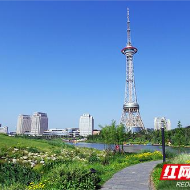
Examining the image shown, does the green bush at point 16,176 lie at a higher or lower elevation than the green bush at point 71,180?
lower

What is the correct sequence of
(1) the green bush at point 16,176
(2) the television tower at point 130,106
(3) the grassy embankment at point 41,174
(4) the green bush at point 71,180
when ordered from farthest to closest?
(2) the television tower at point 130,106 < (1) the green bush at point 16,176 < (3) the grassy embankment at point 41,174 < (4) the green bush at point 71,180

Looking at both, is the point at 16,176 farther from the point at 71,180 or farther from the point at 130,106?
the point at 130,106

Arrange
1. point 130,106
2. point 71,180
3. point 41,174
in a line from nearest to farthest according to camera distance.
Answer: point 71,180, point 41,174, point 130,106

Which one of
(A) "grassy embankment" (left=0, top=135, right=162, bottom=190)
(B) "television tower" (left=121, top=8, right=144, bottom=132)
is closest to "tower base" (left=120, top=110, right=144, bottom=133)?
(B) "television tower" (left=121, top=8, right=144, bottom=132)

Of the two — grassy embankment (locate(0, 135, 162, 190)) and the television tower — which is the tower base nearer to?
the television tower

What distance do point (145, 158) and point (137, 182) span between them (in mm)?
9574

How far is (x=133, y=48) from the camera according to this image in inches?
4382

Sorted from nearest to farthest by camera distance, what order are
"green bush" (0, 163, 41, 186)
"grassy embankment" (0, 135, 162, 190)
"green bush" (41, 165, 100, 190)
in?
"green bush" (41, 165, 100, 190) < "grassy embankment" (0, 135, 162, 190) < "green bush" (0, 163, 41, 186)

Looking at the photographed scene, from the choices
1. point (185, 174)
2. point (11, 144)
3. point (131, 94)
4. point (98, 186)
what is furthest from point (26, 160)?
point (131, 94)

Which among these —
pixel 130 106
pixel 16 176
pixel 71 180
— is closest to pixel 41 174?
pixel 16 176

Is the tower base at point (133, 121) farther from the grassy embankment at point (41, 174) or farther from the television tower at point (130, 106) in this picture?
the grassy embankment at point (41, 174)

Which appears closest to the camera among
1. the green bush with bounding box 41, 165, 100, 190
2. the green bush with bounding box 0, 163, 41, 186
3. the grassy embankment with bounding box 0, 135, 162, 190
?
the green bush with bounding box 41, 165, 100, 190

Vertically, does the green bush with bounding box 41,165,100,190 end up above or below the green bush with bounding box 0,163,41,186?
above

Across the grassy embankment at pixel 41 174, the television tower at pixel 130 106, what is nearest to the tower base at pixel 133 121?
the television tower at pixel 130 106
